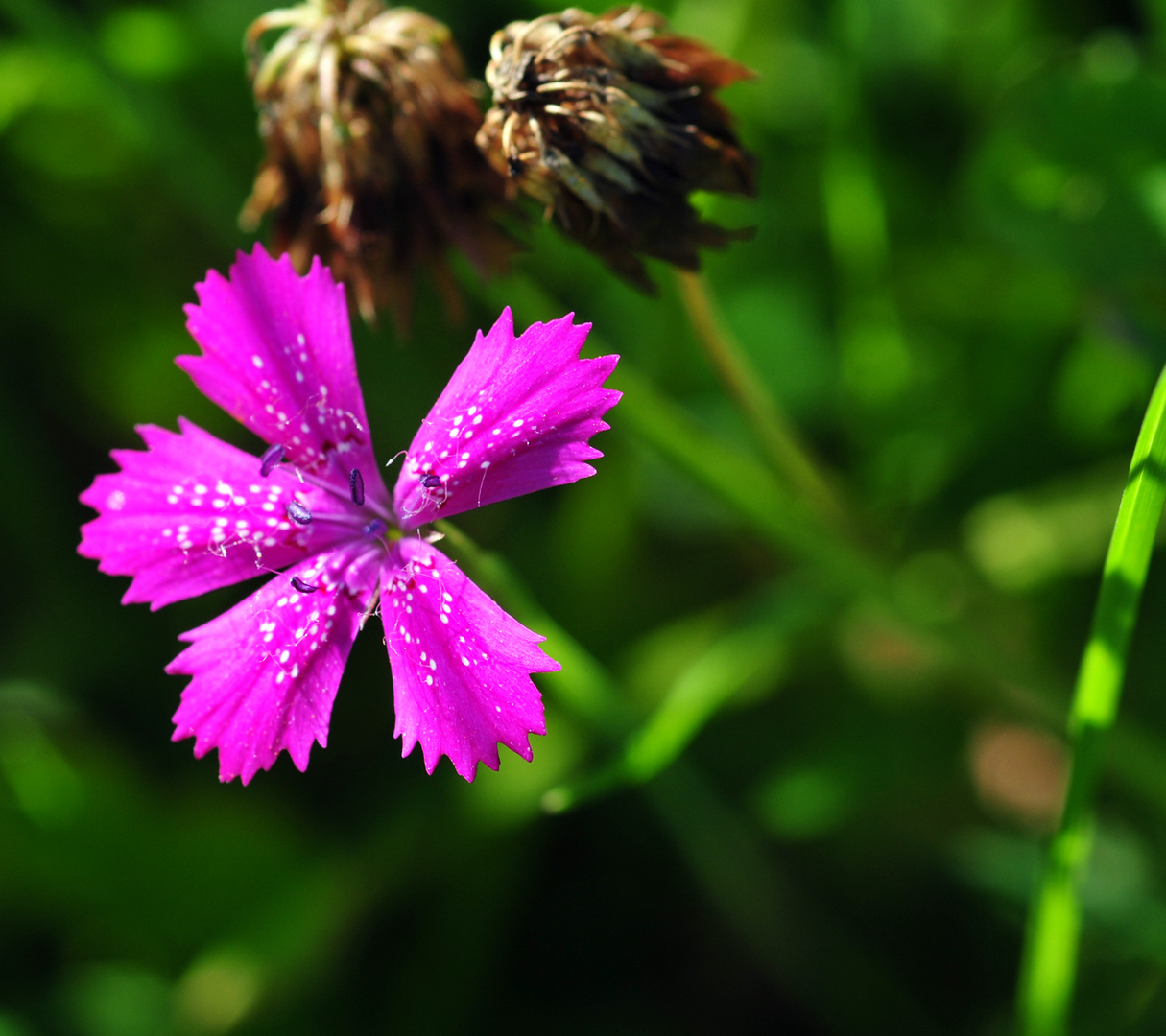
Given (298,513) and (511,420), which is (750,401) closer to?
(511,420)

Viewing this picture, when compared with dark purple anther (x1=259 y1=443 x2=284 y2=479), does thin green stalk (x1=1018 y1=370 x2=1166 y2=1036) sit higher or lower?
lower

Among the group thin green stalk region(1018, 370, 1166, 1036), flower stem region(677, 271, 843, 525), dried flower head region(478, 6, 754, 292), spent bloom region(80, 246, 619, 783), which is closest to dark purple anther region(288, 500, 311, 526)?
spent bloom region(80, 246, 619, 783)

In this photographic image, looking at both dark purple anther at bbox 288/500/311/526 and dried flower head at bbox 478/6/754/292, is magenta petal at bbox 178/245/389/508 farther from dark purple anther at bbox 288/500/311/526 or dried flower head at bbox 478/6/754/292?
dried flower head at bbox 478/6/754/292

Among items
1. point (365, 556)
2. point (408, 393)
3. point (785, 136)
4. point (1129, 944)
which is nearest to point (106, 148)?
point (408, 393)

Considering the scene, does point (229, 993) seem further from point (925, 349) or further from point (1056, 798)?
point (925, 349)

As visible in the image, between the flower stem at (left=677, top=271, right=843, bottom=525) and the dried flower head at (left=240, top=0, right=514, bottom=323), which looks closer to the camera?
the dried flower head at (left=240, top=0, right=514, bottom=323)

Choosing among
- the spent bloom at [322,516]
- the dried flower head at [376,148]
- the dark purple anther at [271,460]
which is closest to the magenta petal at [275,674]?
the spent bloom at [322,516]

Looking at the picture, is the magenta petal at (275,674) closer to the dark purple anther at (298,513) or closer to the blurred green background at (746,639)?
the dark purple anther at (298,513)
